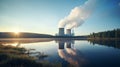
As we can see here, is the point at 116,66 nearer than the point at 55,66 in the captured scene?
No

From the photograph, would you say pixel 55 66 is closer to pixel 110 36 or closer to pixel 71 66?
pixel 71 66

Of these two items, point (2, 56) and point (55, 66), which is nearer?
point (55, 66)

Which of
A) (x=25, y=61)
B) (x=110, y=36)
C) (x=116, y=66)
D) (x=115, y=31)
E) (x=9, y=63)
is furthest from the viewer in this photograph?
(x=110, y=36)

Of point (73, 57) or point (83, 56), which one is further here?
point (83, 56)

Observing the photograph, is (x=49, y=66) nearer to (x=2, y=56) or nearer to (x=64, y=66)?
(x=64, y=66)

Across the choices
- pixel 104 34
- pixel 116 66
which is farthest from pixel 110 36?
pixel 116 66

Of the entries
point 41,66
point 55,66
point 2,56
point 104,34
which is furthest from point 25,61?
point 104,34

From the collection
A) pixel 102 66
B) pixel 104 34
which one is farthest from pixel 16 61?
pixel 104 34

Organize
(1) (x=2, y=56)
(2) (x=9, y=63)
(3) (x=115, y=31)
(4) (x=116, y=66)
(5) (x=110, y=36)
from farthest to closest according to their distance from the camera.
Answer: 1. (5) (x=110, y=36)
2. (3) (x=115, y=31)
3. (1) (x=2, y=56)
4. (4) (x=116, y=66)
5. (2) (x=9, y=63)
